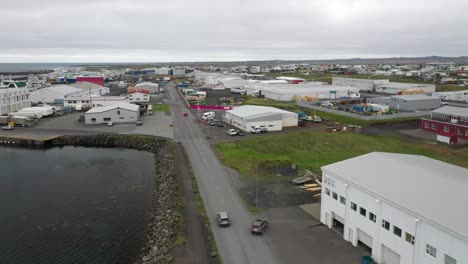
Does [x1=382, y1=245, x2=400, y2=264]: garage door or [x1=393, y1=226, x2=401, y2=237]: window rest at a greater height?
[x1=393, y1=226, x2=401, y2=237]: window

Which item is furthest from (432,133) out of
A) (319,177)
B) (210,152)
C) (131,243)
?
(131,243)

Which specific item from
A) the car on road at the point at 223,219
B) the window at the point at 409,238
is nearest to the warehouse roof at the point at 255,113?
the car on road at the point at 223,219

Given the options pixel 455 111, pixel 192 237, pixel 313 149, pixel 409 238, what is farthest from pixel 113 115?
pixel 409 238

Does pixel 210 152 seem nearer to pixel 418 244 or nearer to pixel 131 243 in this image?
pixel 131 243

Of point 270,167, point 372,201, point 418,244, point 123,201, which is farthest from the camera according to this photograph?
point 270,167

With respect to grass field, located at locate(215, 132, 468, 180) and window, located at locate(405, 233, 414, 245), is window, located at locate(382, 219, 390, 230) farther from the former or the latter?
grass field, located at locate(215, 132, 468, 180)

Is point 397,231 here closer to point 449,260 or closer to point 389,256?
point 389,256

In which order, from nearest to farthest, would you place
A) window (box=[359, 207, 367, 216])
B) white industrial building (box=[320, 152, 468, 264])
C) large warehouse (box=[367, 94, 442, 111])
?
white industrial building (box=[320, 152, 468, 264])
window (box=[359, 207, 367, 216])
large warehouse (box=[367, 94, 442, 111])

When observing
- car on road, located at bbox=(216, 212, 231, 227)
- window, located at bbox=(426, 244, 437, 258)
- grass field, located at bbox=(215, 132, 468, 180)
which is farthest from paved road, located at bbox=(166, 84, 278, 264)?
window, located at bbox=(426, 244, 437, 258)
